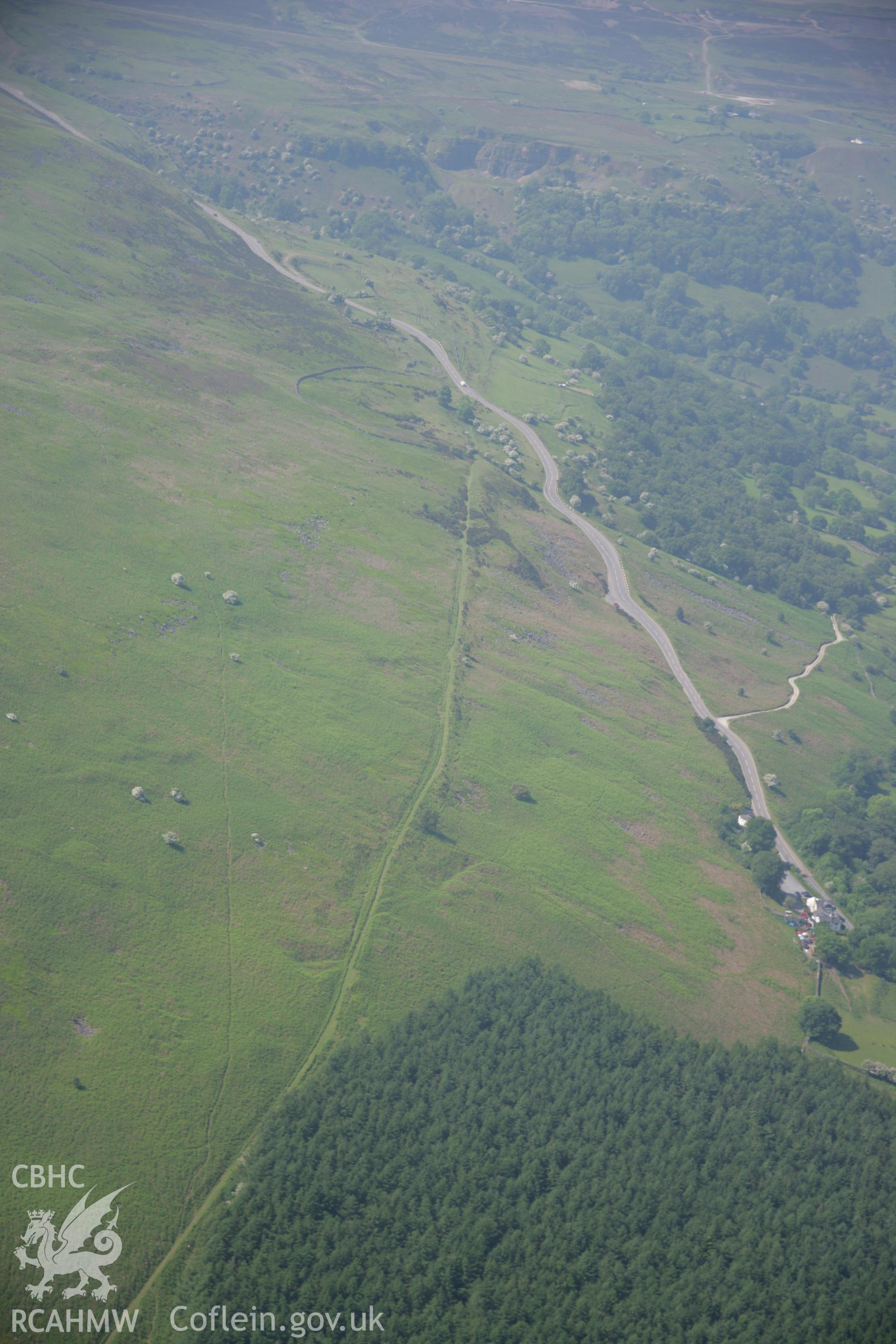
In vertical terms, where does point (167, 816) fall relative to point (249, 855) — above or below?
above

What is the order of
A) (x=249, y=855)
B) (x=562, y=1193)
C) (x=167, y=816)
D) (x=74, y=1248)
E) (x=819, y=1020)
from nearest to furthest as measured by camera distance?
(x=74, y=1248)
(x=562, y=1193)
(x=167, y=816)
(x=249, y=855)
(x=819, y=1020)

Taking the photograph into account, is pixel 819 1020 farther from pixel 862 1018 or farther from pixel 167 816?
pixel 167 816

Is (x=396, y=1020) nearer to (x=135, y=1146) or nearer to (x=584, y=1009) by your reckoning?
(x=584, y=1009)

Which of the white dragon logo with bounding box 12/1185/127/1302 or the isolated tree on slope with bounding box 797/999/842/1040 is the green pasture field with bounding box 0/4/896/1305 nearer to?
the white dragon logo with bounding box 12/1185/127/1302

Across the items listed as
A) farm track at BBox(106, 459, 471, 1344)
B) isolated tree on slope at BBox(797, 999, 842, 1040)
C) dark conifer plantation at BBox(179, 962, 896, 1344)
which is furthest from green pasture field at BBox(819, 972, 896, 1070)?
farm track at BBox(106, 459, 471, 1344)

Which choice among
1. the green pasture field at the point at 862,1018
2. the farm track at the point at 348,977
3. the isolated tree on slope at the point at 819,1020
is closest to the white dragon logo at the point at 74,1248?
the farm track at the point at 348,977

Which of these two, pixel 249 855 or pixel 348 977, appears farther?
pixel 249 855

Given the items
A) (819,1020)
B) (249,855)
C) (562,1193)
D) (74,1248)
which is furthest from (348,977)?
(819,1020)

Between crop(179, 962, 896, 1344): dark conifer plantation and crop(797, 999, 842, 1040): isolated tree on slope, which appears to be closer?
crop(179, 962, 896, 1344): dark conifer plantation

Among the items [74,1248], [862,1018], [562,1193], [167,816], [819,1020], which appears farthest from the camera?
[862,1018]
